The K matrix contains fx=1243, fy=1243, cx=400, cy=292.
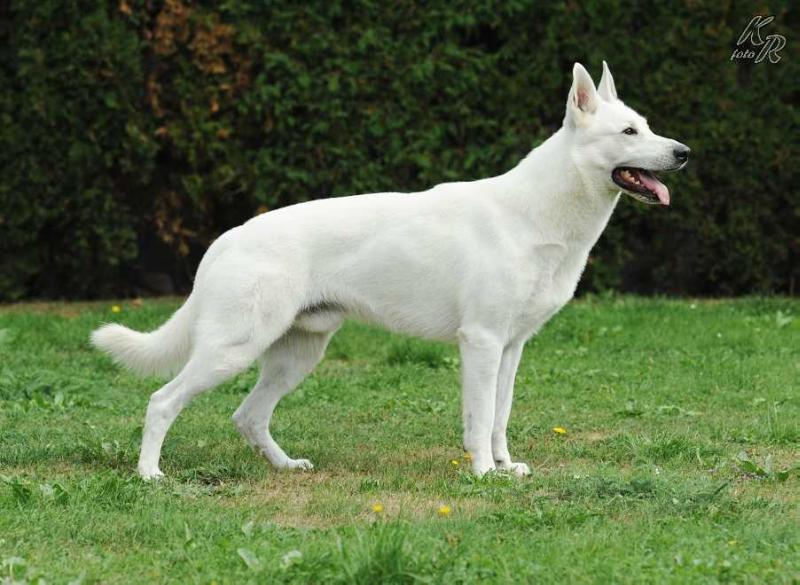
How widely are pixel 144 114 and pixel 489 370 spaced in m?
5.38

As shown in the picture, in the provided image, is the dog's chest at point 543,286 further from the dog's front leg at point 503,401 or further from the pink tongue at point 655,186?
the pink tongue at point 655,186

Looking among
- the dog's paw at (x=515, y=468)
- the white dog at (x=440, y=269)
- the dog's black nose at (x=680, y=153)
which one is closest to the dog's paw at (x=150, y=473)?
the white dog at (x=440, y=269)

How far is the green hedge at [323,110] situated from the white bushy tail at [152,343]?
14.4 feet

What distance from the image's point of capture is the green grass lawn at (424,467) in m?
3.96

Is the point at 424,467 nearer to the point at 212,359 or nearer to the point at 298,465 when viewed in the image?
the point at 298,465

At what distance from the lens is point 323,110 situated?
1000cm

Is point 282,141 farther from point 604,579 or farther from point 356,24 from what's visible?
point 604,579

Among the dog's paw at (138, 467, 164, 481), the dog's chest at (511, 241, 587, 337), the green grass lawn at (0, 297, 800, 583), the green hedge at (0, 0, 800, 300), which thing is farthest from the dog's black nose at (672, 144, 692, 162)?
the green hedge at (0, 0, 800, 300)

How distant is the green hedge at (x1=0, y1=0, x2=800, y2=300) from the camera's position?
981 cm

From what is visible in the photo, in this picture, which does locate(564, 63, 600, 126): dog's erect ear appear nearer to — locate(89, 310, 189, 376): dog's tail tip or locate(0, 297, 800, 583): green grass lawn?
locate(0, 297, 800, 583): green grass lawn

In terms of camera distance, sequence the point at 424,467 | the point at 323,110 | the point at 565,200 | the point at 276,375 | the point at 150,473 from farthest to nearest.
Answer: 1. the point at 323,110
2. the point at 276,375
3. the point at 424,467
4. the point at 565,200
5. the point at 150,473

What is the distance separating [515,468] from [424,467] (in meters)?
0.42

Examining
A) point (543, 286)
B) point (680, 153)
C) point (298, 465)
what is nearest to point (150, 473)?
point (298, 465)

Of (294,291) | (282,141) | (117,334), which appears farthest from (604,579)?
(282,141)
